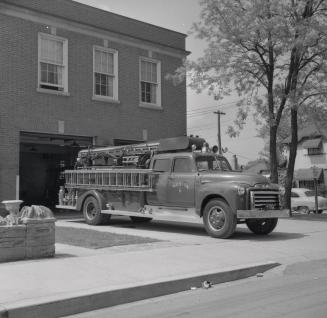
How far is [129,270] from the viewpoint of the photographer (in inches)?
341

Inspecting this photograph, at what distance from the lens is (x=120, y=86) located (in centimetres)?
2241

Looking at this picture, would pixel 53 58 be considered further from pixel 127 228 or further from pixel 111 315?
pixel 111 315

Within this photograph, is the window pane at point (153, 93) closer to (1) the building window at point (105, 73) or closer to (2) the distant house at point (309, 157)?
(1) the building window at point (105, 73)

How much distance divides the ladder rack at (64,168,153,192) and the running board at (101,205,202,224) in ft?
2.02

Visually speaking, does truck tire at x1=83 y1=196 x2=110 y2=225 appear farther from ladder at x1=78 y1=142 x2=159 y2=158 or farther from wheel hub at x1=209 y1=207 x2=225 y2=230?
wheel hub at x1=209 y1=207 x2=225 y2=230

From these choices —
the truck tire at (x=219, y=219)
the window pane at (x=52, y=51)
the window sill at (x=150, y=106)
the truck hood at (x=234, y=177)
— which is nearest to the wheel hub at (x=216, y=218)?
the truck tire at (x=219, y=219)

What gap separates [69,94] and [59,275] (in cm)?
1339

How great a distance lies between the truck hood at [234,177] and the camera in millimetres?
13719

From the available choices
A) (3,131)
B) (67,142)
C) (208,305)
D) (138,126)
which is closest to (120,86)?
(138,126)

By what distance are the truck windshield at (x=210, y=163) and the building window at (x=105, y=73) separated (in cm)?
801

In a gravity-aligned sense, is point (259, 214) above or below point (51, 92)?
below

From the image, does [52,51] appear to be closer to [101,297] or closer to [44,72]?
[44,72]

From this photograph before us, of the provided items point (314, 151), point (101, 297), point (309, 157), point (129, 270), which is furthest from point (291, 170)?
point (309, 157)

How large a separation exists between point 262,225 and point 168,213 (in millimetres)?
2659
